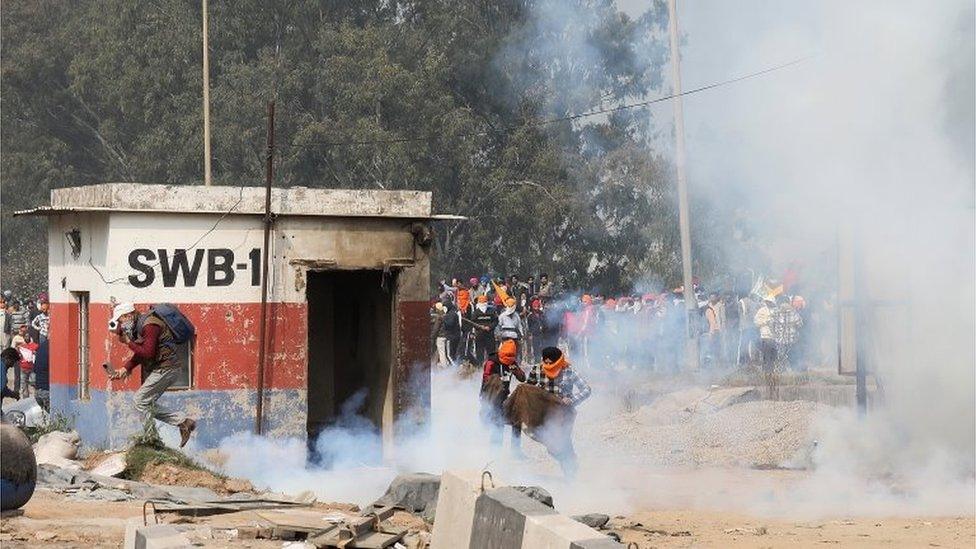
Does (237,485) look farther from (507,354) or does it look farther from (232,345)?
(507,354)

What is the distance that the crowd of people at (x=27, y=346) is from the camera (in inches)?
803

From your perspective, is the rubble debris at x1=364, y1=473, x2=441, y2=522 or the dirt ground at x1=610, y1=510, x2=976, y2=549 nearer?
the dirt ground at x1=610, y1=510, x2=976, y2=549

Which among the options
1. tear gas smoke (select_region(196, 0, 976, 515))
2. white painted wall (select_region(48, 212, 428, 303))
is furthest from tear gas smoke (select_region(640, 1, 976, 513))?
white painted wall (select_region(48, 212, 428, 303))

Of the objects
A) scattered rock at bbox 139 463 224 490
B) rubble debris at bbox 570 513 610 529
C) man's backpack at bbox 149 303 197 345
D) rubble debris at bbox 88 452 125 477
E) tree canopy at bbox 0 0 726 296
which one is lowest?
rubble debris at bbox 570 513 610 529

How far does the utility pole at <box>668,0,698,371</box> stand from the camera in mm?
23531

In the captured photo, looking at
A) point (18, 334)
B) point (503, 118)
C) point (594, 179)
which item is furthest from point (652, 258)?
point (18, 334)

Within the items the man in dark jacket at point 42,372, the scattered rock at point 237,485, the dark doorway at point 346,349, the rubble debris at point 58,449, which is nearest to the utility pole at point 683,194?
the dark doorway at point 346,349

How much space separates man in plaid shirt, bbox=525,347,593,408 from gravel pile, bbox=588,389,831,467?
3191 millimetres

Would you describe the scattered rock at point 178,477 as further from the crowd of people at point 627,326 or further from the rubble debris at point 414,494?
the crowd of people at point 627,326

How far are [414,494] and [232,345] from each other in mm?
4502

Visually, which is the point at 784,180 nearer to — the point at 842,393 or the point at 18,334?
the point at 842,393

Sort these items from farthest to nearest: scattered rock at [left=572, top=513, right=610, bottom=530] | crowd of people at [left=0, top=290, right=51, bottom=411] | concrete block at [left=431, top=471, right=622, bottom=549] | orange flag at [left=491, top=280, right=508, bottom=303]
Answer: orange flag at [left=491, top=280, right=508, bottom=303], crowd of people at [left=0, top=290, right=51, bottom=411], scattered rock at [left=572, top=513, right=610, bottom=530], concrete block at [left=431, top=471, right=622, bottom=549]

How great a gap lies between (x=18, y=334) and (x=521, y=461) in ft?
42.6

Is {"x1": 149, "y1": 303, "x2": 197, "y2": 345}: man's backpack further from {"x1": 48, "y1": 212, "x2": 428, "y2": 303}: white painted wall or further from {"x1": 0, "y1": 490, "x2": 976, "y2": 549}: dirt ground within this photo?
{"x1": 0, "y1": 490, "x2": 976, "y2": 549}: dirt ground
